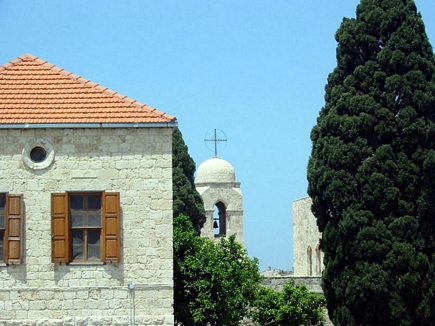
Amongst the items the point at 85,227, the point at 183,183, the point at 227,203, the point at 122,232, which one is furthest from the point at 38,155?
the point at 227,203

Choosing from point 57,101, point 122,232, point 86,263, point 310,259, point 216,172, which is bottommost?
point 86,263

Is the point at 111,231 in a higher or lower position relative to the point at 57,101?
lower

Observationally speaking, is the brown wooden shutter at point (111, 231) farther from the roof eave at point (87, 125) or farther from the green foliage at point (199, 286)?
the green foliage at point (199, 286)

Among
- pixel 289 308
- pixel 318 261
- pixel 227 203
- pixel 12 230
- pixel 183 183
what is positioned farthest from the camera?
pixel 227 203

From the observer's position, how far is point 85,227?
64.4 feet

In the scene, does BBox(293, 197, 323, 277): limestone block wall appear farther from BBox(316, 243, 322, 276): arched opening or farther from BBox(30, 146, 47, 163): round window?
BBox(30, 146, 47, 163): round window

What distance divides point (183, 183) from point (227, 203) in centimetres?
1058

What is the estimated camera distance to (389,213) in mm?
23906

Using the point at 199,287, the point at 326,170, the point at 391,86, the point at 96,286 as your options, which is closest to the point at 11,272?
the point at 96,286

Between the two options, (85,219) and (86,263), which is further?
(85,219)

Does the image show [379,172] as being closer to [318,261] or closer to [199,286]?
[199,286]

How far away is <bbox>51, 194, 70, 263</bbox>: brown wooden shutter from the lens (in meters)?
19.5

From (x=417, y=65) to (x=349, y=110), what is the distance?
190 centimetres

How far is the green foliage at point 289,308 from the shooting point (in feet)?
90.8
